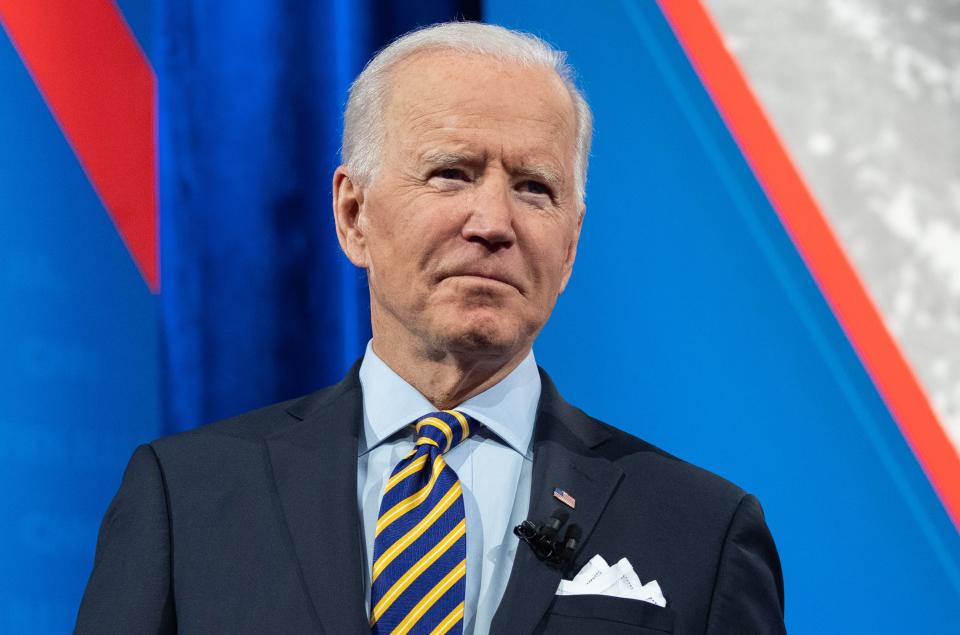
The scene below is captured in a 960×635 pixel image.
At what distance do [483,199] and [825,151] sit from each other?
3.08 ft

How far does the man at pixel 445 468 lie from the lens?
5.33 ft

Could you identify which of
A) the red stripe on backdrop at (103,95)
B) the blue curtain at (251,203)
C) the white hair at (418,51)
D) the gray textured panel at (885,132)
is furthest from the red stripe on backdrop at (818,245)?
the red stripe on backdrop at (103,95)

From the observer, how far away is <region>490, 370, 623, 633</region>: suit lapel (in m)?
1.60

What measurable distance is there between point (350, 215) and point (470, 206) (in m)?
0.27

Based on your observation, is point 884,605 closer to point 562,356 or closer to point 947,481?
point 947,481

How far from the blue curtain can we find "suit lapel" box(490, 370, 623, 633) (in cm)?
69

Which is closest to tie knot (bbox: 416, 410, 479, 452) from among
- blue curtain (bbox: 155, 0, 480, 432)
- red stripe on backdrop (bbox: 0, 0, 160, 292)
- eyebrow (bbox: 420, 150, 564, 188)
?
eyebrow (bbox: 420, 150, 564, 188)

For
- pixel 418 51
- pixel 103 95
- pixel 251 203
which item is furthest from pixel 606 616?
pixel 103 95

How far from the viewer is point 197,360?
2.42m

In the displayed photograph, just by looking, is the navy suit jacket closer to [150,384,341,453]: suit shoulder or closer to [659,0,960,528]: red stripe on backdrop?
[150,384,341,453]: suit shoulder

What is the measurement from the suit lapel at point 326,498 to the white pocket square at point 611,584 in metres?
0.27

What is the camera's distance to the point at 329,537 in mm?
1646

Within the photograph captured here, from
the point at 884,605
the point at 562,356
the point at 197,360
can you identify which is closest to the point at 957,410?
the point at 884,605

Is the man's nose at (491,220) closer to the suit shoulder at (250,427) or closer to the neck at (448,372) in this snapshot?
the neck at (448,372)
